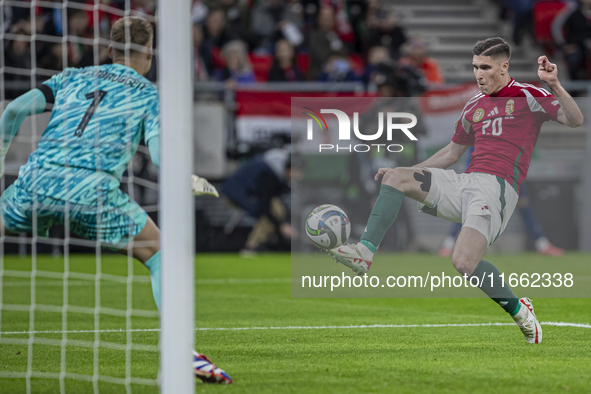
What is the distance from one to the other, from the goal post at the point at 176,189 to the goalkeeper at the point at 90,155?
920mm

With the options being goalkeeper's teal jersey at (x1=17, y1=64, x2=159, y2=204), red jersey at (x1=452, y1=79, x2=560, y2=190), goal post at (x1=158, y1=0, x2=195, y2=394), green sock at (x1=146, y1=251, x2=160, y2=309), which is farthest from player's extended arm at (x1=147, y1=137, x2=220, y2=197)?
red jersey at (x1=452, y1=79, x2=560, y2=190)

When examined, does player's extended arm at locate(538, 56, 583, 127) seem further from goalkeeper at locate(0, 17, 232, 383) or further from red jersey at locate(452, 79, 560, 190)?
goalkeeper at locate(0, 17, 232, 383)

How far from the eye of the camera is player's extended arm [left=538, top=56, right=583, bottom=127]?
4.12 m

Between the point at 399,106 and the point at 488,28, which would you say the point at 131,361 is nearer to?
the point at 399,106

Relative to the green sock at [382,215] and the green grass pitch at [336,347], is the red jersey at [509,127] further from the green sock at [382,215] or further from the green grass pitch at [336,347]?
the green grass pitch at [336,347]

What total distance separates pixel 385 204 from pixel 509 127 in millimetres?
869

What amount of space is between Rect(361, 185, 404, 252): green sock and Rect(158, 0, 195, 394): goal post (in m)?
2.06

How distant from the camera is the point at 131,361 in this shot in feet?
12.9

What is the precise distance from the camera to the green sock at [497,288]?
4398 mm

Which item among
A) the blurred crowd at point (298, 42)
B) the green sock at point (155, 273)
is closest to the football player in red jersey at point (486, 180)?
the green sock at point (155, 273)

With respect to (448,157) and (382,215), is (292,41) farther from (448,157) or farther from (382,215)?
(382,215)

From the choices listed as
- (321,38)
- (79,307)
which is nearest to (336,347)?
(79,307)

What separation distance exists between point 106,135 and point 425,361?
1.94 metres

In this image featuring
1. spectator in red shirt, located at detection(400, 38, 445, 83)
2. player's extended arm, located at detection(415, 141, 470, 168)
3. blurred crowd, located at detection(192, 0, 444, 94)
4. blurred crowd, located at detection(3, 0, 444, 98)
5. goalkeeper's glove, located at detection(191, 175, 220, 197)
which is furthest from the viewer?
blurred crowd, located at detection(192, 0, 444, 94)
